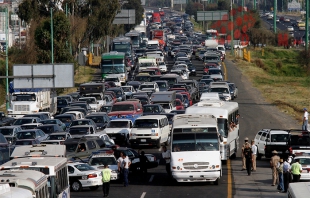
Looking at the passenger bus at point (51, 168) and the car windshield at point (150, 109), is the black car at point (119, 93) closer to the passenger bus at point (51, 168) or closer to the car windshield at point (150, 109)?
the car windshield at point (150, 109)

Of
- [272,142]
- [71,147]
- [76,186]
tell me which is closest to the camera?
[76,186]

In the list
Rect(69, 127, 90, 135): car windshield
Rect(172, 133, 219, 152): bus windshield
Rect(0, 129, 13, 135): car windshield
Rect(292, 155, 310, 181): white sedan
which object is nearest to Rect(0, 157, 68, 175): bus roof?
Rect(172, 133, 219, 152): bus windshield

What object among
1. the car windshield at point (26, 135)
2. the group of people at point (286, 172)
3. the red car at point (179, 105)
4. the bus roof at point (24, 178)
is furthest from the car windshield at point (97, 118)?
the bus roof at point (24, 178)

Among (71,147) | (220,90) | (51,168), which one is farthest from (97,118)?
(51,168)

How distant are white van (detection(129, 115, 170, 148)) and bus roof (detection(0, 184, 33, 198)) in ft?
85.6

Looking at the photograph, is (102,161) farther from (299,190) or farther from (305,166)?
(299,190)

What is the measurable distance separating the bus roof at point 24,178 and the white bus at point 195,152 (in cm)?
1206

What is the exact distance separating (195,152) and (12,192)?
15684 mm

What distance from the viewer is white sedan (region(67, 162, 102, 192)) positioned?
30.6m

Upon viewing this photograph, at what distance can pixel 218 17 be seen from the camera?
153000mm

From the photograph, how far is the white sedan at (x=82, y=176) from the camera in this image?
100 feet

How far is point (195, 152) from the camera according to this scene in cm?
3127

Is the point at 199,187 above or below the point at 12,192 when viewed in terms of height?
below

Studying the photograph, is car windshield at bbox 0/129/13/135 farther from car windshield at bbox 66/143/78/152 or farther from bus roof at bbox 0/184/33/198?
bus roof at bbox 0/184/33/198
